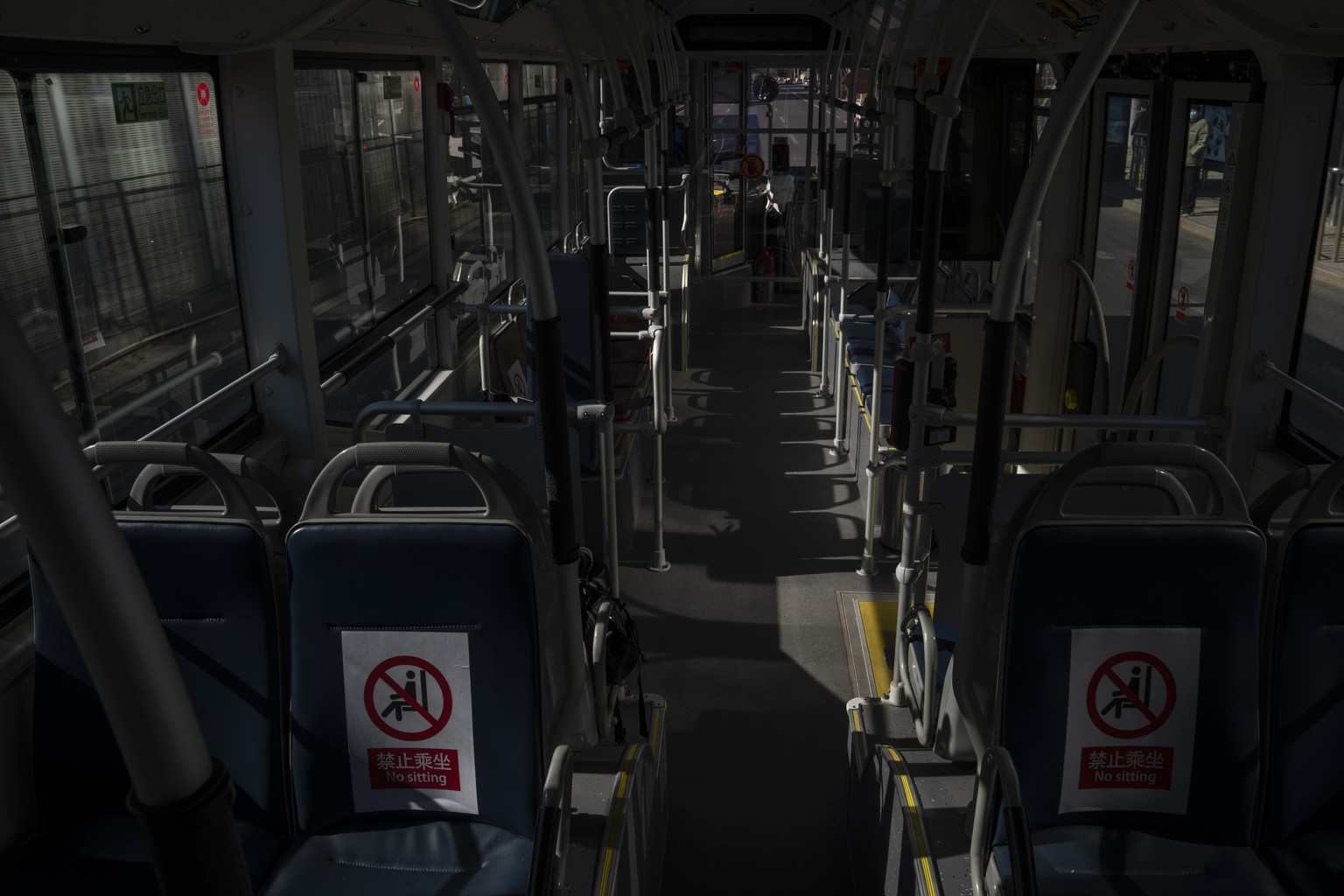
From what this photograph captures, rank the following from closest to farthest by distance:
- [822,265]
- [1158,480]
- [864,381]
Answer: [1158,480], [864,381], [822,265]

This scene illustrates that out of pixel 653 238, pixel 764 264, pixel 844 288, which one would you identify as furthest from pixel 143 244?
pixel 764 264

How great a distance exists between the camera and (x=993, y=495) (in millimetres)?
2412

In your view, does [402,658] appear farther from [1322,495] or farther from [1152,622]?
[1322,495]

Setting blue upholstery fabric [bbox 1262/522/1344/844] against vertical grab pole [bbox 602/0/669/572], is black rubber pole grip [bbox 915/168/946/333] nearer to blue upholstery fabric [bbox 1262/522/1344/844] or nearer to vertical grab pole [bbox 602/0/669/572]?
blue upholstery fabric [bbox 1262/522/1344/844]

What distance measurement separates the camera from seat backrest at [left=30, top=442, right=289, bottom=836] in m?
2.36

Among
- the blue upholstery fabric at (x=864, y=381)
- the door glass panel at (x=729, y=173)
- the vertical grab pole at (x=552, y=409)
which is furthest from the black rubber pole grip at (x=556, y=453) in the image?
the door glass panel at (x=729, y=173)

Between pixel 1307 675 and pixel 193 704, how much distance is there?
7.94 feet

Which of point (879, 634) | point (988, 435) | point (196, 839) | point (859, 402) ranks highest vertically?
point (196, 839)

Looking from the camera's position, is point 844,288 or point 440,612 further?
point 844,288

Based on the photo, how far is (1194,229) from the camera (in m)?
4.21

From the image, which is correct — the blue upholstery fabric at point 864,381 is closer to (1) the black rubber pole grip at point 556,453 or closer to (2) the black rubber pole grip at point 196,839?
(1) the black rubber pole grip at point 556,453

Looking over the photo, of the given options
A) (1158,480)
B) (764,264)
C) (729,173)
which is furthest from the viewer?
(729,173)

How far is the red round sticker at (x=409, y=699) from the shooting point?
2.35 m

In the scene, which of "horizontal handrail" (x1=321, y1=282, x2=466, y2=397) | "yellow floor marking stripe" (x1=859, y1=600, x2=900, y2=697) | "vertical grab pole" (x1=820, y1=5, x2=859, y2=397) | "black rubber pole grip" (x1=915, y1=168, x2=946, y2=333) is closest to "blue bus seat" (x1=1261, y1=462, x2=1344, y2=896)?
"black rubber pole grip" (x1=915, y1=168, x2=946, y2=333)
